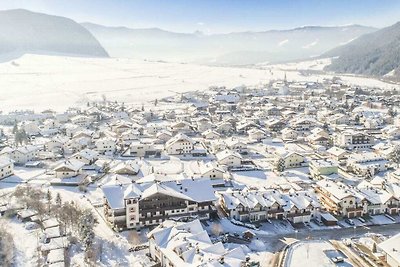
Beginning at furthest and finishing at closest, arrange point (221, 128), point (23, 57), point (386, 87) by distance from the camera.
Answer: point (23, 57) → point (386, 87) → point (221, 128)

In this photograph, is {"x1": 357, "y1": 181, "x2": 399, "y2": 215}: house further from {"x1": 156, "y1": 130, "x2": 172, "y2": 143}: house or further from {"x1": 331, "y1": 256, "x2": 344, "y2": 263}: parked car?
{"x1": 156, "y1": 130, "x2": 172, "y2": 143}: house

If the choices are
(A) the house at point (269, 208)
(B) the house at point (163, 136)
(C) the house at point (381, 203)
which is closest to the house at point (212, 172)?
(A) the house at point (269, 208)

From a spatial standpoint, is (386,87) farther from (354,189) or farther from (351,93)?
(354,189)

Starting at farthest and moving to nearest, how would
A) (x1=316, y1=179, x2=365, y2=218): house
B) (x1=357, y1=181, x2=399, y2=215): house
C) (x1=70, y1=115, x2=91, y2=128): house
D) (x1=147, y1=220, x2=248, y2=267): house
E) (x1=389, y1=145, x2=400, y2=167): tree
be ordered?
1. (x1=70, y1=115, x2=91, y2=128): house
2. (x1=389, y1=145, x2=400, y2=167): tree
3. (x1=357, y1=181, x2=399, y2=215): house
4. (x1=316, y1=179, x2=365, y2=218): house
5. (x1=147, y1=220, x2=248, y2=267): house

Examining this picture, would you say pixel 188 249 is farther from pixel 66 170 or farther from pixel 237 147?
pixel 237 147

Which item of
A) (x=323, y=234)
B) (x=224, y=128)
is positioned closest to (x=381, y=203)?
(x=323, y=234)

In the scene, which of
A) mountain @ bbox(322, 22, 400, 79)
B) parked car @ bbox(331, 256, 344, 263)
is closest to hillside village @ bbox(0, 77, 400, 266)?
parked car @ bbox(331, 256, 344, 263)

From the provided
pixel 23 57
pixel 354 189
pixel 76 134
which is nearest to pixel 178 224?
pixel 354 189
